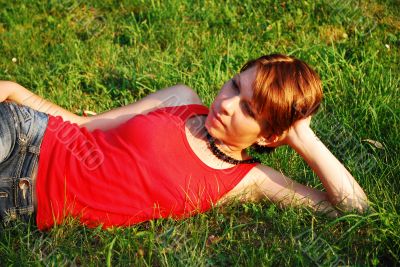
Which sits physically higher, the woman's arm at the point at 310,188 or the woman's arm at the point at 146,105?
the woman's arm at the point at 146,105

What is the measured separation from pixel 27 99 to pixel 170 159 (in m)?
0.94

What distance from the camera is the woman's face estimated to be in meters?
2.56

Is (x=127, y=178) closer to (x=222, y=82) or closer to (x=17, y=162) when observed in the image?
(x=17, y=162)

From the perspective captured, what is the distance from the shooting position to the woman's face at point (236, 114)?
256cm

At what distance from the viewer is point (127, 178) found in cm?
265

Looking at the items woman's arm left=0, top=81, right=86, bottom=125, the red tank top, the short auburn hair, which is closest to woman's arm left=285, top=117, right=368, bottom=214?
the short auburn hair

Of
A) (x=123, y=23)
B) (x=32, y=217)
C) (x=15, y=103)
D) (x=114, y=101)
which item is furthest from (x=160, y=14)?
(x=32, y=217)

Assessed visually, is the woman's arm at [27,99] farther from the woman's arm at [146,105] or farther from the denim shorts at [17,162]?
the denim shorts at [17,162]

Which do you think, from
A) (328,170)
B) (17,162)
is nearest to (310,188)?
(328,170)

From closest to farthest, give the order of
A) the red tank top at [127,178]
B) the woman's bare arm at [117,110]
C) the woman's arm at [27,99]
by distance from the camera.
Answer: the red tank top at [127,178]
the woman's arm at [27,99]
the woman's bare arm at [117,110]

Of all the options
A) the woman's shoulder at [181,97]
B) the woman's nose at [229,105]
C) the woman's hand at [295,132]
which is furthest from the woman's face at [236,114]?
the woman's shoulder at [181,97]

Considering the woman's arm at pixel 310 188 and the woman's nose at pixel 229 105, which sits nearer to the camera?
the woman's nose at pixel 229 105

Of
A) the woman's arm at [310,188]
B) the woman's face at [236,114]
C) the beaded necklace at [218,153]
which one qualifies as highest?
the woman's face at [236,114]

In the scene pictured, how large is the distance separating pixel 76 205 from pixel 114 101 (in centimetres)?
132
